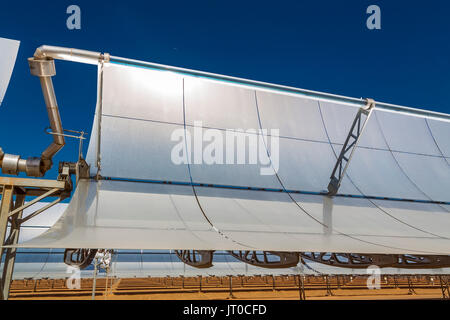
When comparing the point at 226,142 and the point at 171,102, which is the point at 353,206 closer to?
the point at 226,142

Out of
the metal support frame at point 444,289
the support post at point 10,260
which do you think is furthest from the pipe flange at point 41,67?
the metal support frame at point 444,289

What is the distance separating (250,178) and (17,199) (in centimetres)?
462

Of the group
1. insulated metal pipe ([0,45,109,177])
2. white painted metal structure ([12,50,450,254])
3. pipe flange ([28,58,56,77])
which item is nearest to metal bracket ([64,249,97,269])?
white painted metal structure ([12,50,450,254])

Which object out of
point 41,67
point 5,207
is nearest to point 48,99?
point 41,67

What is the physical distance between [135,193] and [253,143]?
2.94 metres

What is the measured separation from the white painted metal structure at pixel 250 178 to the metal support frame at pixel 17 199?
696mm

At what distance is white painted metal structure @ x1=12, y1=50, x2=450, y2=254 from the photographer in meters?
4.64

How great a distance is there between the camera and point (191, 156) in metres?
6.55

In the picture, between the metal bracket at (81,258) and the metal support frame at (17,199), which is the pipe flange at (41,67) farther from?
the metal bracket at (81,258)

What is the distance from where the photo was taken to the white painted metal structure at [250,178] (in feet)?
15.2

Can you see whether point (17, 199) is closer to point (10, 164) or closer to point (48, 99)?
point (10, 164)

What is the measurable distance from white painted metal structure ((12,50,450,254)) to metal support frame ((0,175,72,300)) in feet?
2.28

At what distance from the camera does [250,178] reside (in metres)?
6.71
